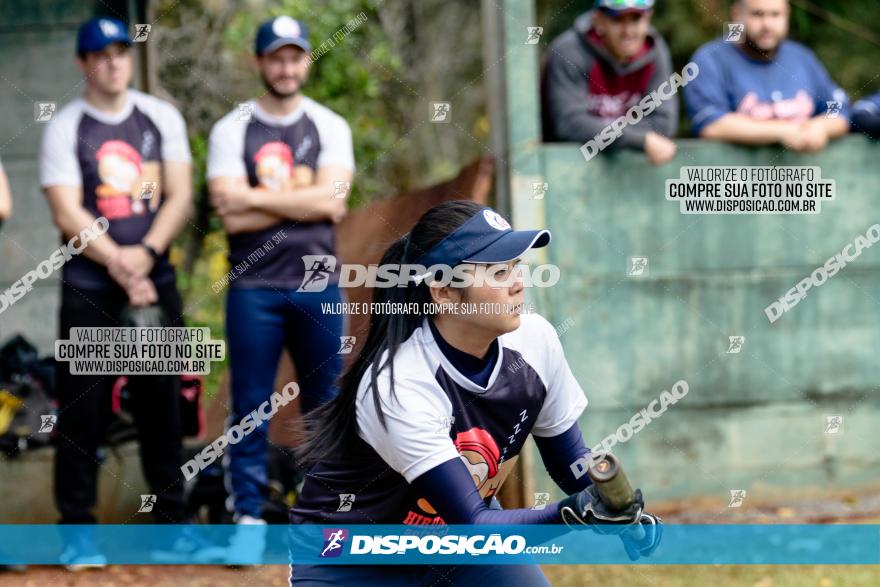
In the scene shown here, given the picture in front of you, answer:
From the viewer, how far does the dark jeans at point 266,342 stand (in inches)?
237

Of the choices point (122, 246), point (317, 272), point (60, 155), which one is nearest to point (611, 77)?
point (317, 272)

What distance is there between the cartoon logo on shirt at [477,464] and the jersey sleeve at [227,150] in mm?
2583

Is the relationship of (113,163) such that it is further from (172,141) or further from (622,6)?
(622,6)

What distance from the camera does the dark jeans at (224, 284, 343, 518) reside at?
6008 mm

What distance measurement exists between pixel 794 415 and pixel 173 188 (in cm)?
340

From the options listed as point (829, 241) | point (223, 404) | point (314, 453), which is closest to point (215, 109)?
point (223, 404)

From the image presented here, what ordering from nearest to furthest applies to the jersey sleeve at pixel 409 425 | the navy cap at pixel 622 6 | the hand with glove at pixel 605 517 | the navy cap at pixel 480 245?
the hand with glove at pixel 605 517 → the jersey sleeve at pixel 409 425 → the navy cap at pixel 480 245 → the navy cap at pixel 622 6

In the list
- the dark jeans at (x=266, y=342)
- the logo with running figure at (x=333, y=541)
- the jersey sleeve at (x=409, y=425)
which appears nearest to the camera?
the jersey sleeve at (x=409, y=425)

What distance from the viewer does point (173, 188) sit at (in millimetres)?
6129

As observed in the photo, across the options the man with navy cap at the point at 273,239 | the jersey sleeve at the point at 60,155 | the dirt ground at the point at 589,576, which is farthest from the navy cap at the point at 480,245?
the jersey sleeve at the point at 60,155

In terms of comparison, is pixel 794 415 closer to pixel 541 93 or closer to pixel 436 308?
pixel 541 93

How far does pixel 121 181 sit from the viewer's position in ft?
19.8

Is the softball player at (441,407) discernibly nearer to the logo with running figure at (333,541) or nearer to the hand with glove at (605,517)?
the logo with running figure at (333,541)

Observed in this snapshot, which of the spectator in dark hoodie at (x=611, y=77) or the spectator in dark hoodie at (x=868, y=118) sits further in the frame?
the spectator in dark hoodie at (x=868, y=118)
